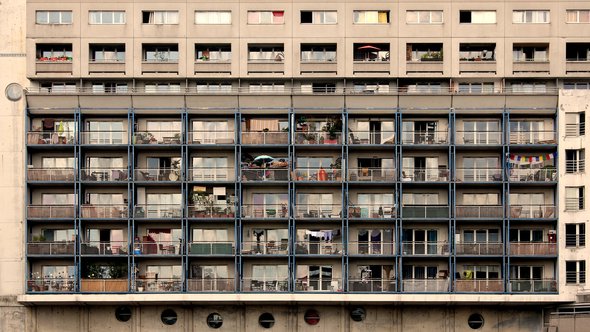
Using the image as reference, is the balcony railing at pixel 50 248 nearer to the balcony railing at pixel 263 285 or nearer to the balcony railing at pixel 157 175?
the balcony railing at pixel 157 175

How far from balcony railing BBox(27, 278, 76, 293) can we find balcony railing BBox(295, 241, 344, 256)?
626 inches

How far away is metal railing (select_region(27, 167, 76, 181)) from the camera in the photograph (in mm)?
69938

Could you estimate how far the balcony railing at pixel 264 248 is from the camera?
69.7m

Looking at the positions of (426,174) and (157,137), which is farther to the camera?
(157,137)

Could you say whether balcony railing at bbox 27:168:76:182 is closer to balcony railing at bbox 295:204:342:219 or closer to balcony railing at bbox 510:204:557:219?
balcony railing at bbox 295:204:342:219

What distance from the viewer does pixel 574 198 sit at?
69.2m

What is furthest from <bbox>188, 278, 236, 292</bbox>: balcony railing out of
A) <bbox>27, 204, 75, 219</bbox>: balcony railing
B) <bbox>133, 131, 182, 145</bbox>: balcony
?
<bbox>133, 131, 182, 145</bbox>: balcony

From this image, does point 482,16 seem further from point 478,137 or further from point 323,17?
point 323,17

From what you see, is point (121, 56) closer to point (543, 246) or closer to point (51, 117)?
point (51, 117)

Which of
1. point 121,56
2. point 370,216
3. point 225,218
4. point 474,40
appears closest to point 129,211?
point 225,218

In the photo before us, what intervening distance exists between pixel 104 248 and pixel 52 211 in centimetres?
447

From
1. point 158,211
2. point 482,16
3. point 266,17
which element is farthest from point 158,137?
point 482,16

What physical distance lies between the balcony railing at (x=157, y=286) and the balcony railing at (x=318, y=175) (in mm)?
11094

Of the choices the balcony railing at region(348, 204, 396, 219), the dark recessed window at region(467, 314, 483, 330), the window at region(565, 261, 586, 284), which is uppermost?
the balcony railing at region(348, 204, 396, 219)
